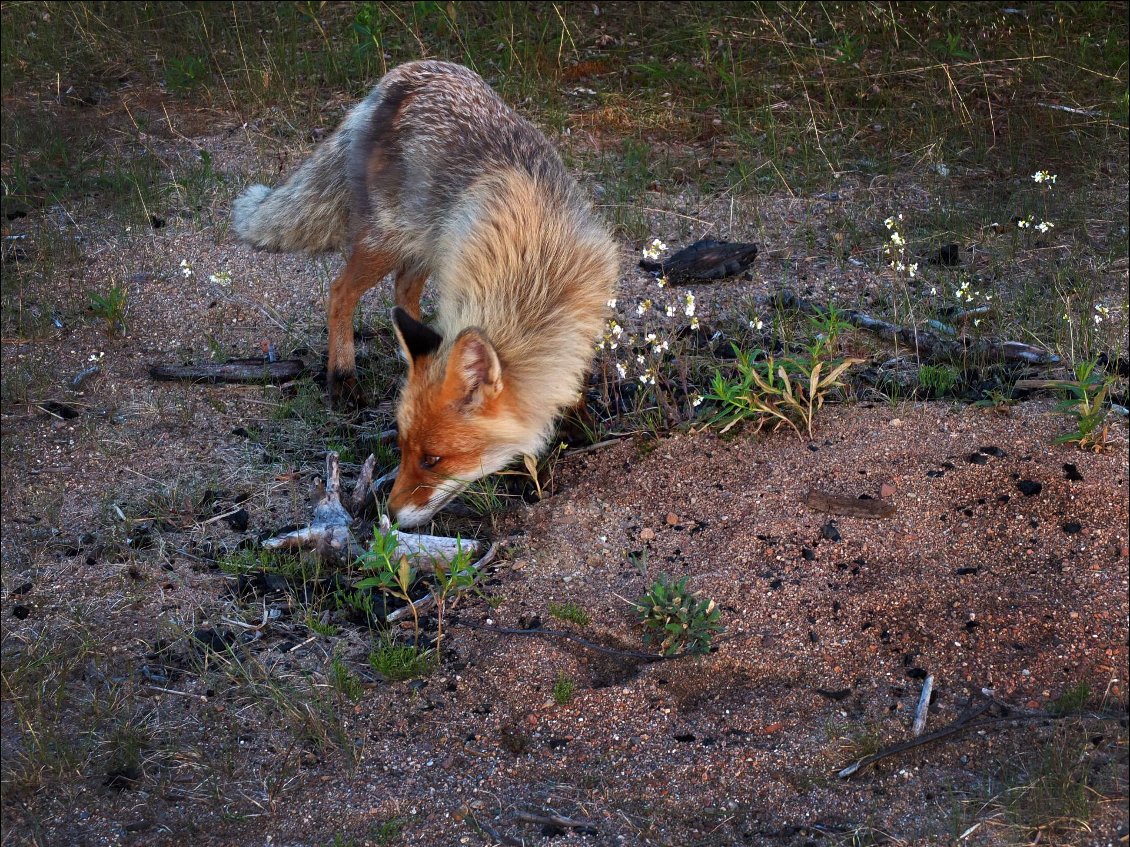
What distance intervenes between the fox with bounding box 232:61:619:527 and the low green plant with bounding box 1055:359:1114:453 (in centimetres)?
170

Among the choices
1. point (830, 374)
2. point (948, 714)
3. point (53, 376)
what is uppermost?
point (830, 374)

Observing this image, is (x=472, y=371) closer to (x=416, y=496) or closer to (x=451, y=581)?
(x=416, y=496)

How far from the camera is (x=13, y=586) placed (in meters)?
3.69

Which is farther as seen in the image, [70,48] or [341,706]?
[70,48]

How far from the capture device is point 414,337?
3.83m

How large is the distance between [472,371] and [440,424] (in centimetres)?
23

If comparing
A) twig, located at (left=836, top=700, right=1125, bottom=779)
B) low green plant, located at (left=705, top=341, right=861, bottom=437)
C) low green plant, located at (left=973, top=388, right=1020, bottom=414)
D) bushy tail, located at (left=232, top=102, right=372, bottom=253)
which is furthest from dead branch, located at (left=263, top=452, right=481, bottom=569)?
low green plant, located at (left=973, top=388, right=1020, bottom=414)

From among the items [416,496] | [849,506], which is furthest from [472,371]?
[849,506]

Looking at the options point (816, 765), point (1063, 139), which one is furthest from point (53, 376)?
point (1063, 139)

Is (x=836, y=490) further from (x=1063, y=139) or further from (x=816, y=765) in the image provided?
(x=1063, y=139)

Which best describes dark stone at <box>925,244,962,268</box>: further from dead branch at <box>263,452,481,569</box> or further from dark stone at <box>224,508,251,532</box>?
dark stone at <box>224,508,251,532</box>

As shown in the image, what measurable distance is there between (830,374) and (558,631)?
142cm

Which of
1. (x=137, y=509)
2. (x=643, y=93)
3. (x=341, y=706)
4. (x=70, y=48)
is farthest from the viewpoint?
(x=70, y=48)

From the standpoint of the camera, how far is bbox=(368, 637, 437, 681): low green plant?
3154 millimetres
